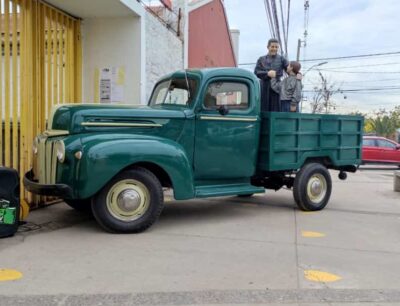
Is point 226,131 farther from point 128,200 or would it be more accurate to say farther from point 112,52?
point 112,52

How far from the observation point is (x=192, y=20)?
1337 centimetres

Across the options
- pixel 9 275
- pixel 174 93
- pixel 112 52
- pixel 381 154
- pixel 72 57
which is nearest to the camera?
pixel 9 275

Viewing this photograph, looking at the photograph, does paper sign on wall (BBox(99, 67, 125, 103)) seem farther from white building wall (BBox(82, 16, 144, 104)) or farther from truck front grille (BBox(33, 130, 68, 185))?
truck front grille (BBox(33, 130, 68, 185))

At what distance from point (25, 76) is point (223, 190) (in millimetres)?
3286

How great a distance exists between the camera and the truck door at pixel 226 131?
6.62 metres

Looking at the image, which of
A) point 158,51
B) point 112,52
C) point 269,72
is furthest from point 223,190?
point 158,51

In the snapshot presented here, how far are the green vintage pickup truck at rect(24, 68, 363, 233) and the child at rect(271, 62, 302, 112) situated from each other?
480mm

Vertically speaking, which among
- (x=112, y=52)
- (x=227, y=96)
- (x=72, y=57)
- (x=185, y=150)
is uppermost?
(x=112, y=52)

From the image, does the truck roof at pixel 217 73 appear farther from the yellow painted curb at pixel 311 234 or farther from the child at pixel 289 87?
the yellow painted curb at pixel 311 234

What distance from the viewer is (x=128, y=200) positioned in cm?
575

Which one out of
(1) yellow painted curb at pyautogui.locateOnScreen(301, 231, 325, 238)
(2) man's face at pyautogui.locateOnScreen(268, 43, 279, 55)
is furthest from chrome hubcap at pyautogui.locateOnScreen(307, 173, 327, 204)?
(2) man's face at pyautogui.locateOnScreen(268, 43, 279, 55)

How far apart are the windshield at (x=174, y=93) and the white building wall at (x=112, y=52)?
44.5 inches

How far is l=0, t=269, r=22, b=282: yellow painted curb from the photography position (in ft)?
13.7

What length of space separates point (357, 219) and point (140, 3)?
511 cm
